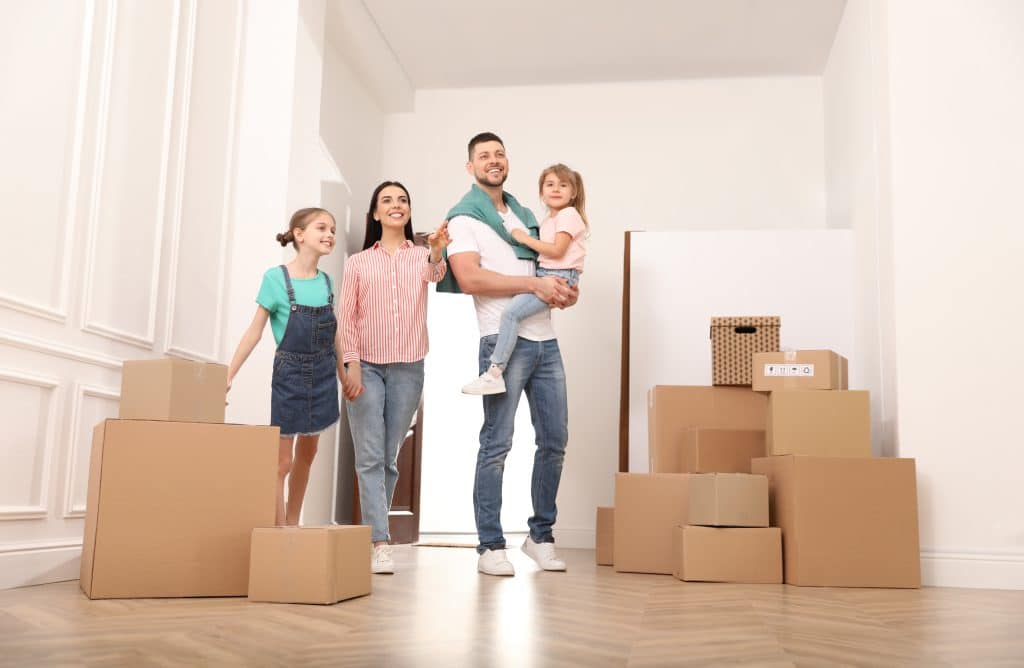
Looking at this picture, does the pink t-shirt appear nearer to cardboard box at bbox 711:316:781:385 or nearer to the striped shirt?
the striped shirt

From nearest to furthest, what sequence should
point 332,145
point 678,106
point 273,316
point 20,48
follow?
1. point 20,48
2. point 273,316
3. point 332,145
4. point 678,106

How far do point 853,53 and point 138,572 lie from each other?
150 inches

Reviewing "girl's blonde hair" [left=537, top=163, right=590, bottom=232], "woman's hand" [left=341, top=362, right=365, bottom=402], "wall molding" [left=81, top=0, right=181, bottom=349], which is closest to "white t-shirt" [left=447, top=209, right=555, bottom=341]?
"girl's blonde hair" [left=537, top=163, right=590, bottom=232]

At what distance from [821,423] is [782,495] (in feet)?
0.93

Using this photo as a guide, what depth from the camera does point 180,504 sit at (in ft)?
7.68

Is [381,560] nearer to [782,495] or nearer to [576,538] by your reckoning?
[782,495]

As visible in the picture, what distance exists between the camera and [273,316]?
315 centimetres

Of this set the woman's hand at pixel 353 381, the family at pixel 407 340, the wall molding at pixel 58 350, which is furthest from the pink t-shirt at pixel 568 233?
the wall molding at pixel 58 350

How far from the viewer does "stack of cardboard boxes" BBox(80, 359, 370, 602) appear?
228 centimetres

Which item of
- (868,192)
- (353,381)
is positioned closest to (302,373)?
(353,381)

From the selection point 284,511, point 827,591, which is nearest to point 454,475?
point 284,511

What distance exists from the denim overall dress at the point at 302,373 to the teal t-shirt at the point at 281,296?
0.02 metres

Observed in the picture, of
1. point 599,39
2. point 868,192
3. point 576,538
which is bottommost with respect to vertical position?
point 576,538

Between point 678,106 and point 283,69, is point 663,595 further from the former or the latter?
point 678,106
